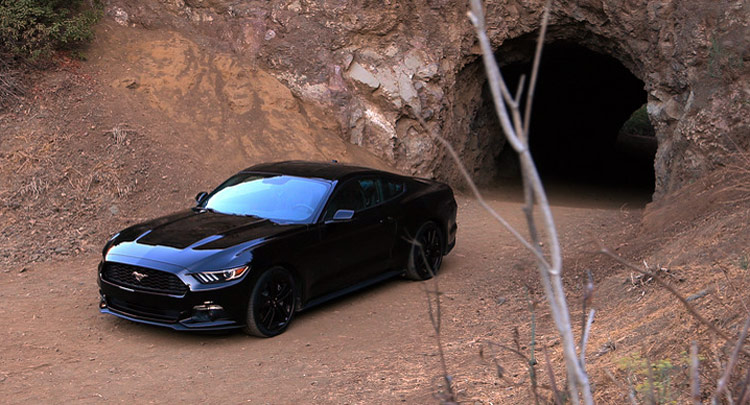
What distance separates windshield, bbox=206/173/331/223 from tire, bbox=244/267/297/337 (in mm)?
794

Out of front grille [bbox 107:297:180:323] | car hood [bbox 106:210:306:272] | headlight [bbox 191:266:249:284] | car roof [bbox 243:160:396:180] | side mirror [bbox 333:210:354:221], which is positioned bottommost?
front grille [bbox 107:297:180:323]

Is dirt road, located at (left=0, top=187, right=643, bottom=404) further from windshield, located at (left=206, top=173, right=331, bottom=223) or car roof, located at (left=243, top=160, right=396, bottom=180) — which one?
car roof, located at (left=243, top=160, right=396, bottom=180)

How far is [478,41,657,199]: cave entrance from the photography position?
20013 millimetres

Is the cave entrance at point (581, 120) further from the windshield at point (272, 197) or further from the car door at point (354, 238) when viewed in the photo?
the windshield at point (272, 197)

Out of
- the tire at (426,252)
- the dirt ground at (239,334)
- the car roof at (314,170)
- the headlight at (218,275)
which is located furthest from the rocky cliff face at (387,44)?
the headlight at (218,275)

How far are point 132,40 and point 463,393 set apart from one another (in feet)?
38.2

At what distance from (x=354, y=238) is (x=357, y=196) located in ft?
1.83

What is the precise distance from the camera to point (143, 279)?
6.95 m

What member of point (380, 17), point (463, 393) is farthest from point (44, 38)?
point (463, 393)

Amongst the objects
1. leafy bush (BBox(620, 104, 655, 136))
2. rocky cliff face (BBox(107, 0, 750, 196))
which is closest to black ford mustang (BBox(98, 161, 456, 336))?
rocky cliff face (BBox(107, 0, 750, 196))

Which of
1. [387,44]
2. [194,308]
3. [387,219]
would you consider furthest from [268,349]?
[387,44]

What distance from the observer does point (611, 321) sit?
666cm

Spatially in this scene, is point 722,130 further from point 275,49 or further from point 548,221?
point 548,221

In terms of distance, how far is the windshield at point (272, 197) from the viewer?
26.1 feet
